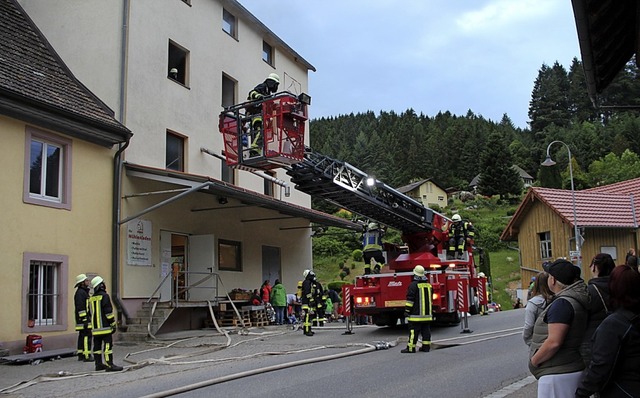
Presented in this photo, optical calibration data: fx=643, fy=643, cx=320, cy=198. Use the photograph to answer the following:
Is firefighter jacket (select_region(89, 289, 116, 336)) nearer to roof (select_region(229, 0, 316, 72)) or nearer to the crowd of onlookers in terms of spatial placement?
the crowd of onlookers

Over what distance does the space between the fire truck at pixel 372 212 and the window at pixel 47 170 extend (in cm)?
491

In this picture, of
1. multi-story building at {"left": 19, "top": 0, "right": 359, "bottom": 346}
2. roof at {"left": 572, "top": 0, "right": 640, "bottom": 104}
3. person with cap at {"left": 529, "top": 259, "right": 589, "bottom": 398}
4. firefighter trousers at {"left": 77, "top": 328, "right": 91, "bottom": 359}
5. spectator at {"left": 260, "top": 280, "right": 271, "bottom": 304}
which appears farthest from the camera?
spectator at {"left": 260, "top": 280, "right": 271, "bottom": 304}

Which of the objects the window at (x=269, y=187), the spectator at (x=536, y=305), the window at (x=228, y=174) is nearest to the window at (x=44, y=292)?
the window at (x=228, y=174)

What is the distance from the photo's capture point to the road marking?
24.7 feet

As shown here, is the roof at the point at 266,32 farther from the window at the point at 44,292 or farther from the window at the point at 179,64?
the window at the point at 44,292

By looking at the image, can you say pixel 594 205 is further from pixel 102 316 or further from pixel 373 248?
pixel 102 316

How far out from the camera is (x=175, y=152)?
19141 millimetres

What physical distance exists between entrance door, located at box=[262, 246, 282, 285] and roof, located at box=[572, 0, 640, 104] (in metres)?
17.1

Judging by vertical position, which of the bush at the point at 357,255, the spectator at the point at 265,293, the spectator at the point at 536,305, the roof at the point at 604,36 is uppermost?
the roof at the point at 604,36

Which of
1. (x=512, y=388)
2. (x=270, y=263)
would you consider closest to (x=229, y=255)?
(x=270, y=263)

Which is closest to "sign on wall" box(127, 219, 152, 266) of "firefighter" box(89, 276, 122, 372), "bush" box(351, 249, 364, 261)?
"firefighter" box(89, 276, 122, 372)

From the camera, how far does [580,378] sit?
14.1ft

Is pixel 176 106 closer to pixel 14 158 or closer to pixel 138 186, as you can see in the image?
pixel 138 186

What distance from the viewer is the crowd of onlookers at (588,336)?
12.2ft
